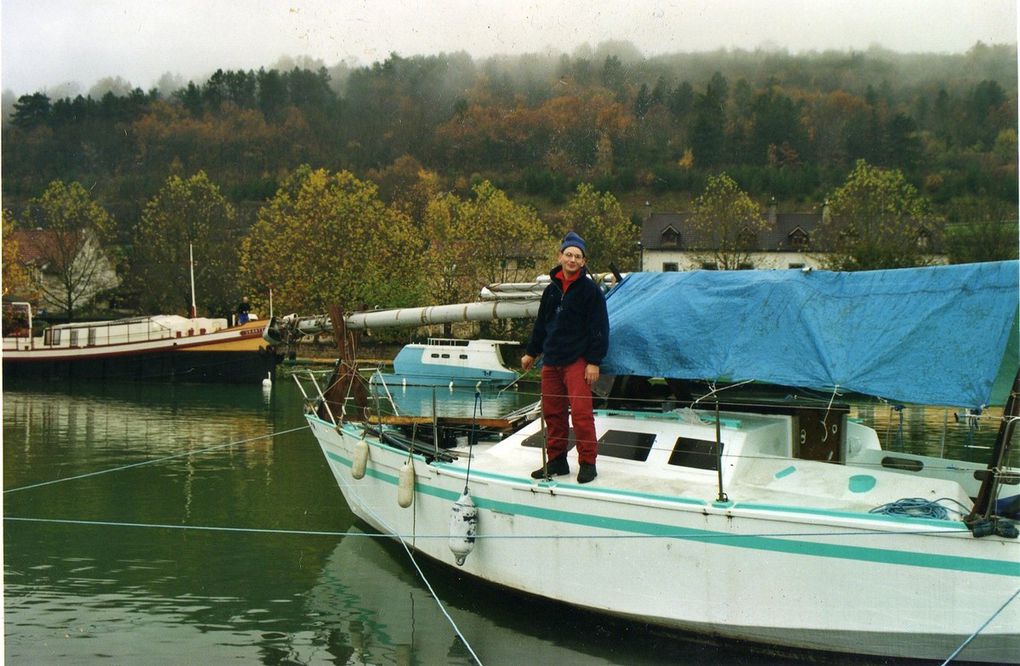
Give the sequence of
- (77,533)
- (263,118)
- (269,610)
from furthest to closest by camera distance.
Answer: (263,118) → (77,533) → (269,610)

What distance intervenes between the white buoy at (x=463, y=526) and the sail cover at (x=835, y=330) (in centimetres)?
186

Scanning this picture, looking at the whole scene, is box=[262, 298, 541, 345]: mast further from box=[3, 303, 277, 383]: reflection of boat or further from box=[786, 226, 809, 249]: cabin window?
box=[786, 226, 809, 249]: cabin window

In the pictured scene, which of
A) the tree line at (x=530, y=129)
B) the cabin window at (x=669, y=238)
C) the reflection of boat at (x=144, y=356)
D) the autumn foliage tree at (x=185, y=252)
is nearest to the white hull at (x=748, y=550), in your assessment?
the reflection of boat at (x=144, y=356)

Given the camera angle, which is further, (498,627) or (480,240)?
(480,240)

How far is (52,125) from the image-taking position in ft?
323

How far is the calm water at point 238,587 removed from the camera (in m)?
9.20

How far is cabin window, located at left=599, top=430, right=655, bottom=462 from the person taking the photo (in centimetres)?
960

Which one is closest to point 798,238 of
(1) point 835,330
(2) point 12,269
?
(2) point 12,269

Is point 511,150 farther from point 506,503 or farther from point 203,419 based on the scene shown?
point 506,503

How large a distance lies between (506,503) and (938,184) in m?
80.7

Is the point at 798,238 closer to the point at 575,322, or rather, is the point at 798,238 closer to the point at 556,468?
the point at 575,322

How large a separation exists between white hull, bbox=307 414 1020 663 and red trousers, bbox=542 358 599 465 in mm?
333

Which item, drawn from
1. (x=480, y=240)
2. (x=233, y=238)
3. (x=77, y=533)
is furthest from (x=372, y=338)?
(x=77, y=533)

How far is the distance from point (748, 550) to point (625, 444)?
6.52 feet
